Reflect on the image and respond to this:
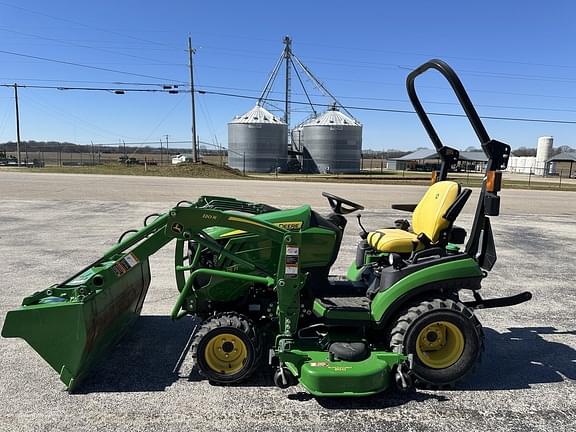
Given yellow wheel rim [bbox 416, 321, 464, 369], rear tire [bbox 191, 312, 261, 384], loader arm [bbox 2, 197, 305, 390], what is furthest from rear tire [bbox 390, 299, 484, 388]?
rear tire [bbox 191, 312, 261, 384]

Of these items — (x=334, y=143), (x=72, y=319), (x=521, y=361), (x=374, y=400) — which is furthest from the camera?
(x=334, y=143)

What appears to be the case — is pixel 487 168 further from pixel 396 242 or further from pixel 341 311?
pixel 341 311

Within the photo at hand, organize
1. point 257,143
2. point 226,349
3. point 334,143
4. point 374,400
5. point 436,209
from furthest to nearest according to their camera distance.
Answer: point 334,143 < point 257,143 < point 436,209 < point 226,349 < point 374,400

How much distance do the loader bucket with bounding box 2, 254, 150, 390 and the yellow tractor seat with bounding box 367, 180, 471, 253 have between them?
2091mm

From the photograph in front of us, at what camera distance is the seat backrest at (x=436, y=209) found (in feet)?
12.4

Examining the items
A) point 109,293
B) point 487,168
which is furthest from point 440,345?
point 109,293

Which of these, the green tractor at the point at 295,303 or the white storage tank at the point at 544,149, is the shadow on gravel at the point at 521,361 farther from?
the white storage tank at the point at 544,149

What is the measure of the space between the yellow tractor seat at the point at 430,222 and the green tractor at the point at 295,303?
0.02 m

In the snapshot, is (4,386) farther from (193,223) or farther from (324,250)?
(324,250)

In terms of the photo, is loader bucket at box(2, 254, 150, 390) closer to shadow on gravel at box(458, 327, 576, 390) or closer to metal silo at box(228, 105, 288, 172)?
shadow on gravel at box(458, 327, 576, 390)

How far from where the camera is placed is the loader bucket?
3.08 m

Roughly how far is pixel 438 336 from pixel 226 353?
162cm

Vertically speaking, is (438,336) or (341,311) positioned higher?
(341,311)

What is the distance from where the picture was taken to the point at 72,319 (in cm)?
309
